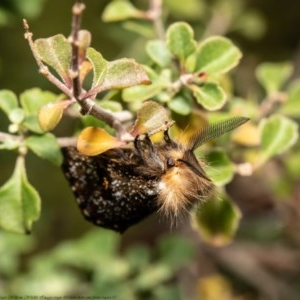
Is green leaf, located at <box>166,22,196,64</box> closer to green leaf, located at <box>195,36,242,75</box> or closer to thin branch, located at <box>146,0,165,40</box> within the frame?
green leaf, located at <box>195,36,242,75</box>

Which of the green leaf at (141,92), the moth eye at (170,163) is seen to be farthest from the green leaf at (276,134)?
the moth eye at (170,163)

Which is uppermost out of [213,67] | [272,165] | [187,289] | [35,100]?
[213,67]

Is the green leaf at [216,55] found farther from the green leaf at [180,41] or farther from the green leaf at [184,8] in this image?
the green leaf at [184,8]

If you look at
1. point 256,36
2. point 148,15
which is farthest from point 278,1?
point 148,15

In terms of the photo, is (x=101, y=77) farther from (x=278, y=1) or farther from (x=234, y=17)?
(x=278, y=1)

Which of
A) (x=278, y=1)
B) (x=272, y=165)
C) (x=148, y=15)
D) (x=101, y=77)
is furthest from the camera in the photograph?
(x=278, y=1)

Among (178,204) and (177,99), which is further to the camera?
(177,99)

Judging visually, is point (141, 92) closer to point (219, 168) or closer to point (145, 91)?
point (145, 91)
